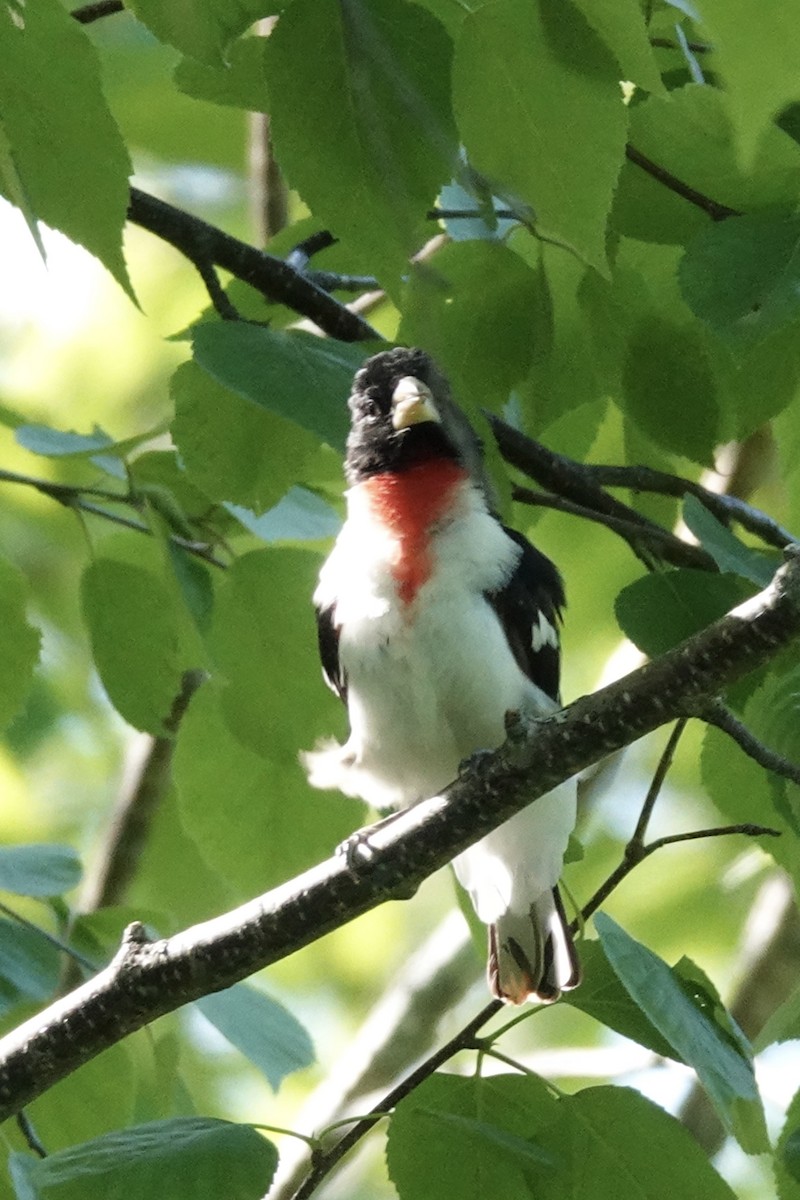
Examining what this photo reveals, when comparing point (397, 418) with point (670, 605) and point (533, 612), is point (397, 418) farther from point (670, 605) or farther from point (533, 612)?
point (670, 605)

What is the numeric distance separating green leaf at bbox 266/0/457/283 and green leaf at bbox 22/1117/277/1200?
995 mm

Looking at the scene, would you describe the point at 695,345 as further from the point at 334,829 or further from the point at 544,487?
the point at 334,829

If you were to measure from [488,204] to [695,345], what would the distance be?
736 mm

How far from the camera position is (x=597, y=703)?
170 cm

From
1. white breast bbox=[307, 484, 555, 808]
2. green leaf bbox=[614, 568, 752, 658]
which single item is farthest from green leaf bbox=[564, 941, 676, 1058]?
white breast bbox=[307, 484, 555, 808]

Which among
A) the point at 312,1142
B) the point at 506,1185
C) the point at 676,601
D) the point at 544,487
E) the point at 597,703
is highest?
the point at 544,487

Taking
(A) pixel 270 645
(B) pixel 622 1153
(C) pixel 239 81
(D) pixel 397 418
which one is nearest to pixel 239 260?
(C) pixel 239 81

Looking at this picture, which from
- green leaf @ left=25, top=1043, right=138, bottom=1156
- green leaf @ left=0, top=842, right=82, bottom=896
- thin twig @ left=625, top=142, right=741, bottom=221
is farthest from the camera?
green leaf @ left=25, top=1043, right=138, bottom=1156

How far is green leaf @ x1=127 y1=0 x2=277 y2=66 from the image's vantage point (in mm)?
1498

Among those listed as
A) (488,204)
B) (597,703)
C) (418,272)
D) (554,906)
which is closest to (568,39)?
(488,204)

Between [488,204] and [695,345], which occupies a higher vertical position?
[695,345]

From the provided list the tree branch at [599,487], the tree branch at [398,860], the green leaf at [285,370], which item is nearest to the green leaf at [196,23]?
the green leaf at [285,370]

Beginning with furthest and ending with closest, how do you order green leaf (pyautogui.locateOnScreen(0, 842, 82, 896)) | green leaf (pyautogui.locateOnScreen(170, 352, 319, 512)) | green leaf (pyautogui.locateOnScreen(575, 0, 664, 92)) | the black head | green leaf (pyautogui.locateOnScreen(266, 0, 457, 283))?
1. the black head
2. green leaf (pyautogui.locateOnScreen(0, 842, 82, 896))
3. green leaf (pyautogui.locateOnScreen(170, 352, 319, 512))
4. green leaf (pyautogui.locateOnScreen(266, 0, 457, 283))
5. green leaf (pyautogui.locateOnScreen(575, 0, 664, 92))

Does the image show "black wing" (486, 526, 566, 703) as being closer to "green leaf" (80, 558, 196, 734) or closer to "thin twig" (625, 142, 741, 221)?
"green leaf" (80, 558, 196, 734)
